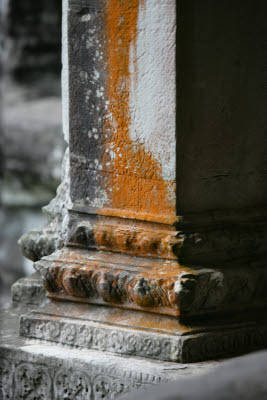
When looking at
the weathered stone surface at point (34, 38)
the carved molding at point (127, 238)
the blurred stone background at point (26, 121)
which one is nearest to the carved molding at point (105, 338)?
the carved molding at point (127, 238)

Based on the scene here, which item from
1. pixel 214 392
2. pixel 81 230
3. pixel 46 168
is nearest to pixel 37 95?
pixel 46 168

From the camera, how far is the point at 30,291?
3.14 m

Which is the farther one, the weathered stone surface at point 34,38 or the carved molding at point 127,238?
the weathered stone surface at point 34,38

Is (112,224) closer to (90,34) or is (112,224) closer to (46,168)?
(90,34)

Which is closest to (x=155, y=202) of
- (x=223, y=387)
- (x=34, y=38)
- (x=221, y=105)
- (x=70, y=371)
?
(x=221, y=105)

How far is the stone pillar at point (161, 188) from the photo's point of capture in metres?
2.50

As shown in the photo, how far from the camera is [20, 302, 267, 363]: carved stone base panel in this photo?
247cm

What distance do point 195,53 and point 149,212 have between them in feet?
1.44

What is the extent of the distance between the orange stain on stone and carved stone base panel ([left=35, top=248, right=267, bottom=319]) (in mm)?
152

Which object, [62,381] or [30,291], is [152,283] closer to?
[62,381]

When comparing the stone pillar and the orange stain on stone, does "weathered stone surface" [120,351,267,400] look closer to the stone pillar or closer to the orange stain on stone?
the stone pillar

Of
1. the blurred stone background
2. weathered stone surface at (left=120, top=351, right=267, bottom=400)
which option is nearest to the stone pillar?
weathered stone surface at (left=120, top=351, right=267, bottom=400)

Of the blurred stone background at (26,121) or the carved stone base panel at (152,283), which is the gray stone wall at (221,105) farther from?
the blurred stone background at (26,121)

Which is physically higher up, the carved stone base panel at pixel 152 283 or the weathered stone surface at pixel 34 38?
the weathered stone surface at pixel 34 38
